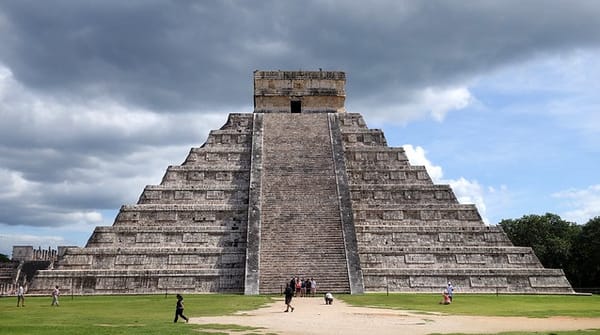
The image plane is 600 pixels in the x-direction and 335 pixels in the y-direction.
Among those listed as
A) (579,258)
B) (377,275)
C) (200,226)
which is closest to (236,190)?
(200,226)

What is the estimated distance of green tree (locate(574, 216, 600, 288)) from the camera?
39.1m

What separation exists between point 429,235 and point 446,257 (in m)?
1.36

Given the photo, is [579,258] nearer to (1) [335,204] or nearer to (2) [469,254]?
(2) [469,254]

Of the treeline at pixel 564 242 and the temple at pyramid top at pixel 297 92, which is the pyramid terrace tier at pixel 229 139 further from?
the treeline at pixel 564 242

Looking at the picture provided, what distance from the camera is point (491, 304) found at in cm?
1934

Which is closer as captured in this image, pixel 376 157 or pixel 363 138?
pixel 376 157

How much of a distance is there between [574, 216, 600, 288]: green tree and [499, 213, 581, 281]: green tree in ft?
1.65

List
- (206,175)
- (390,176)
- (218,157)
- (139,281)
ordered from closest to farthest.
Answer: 1. (139,281)
2. (206,175)
3. (390,176)
4. (218,157)

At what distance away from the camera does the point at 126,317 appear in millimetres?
15016

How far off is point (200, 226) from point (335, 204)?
592 centimetres

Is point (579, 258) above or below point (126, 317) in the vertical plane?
above

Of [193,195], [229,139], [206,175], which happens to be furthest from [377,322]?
[229,139]

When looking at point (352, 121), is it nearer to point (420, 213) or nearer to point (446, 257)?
point (420, 213)

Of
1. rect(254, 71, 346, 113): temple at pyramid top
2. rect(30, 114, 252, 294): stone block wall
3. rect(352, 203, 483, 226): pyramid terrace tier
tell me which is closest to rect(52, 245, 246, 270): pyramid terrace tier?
rect(30, 114, 252, 294): stone block wall
